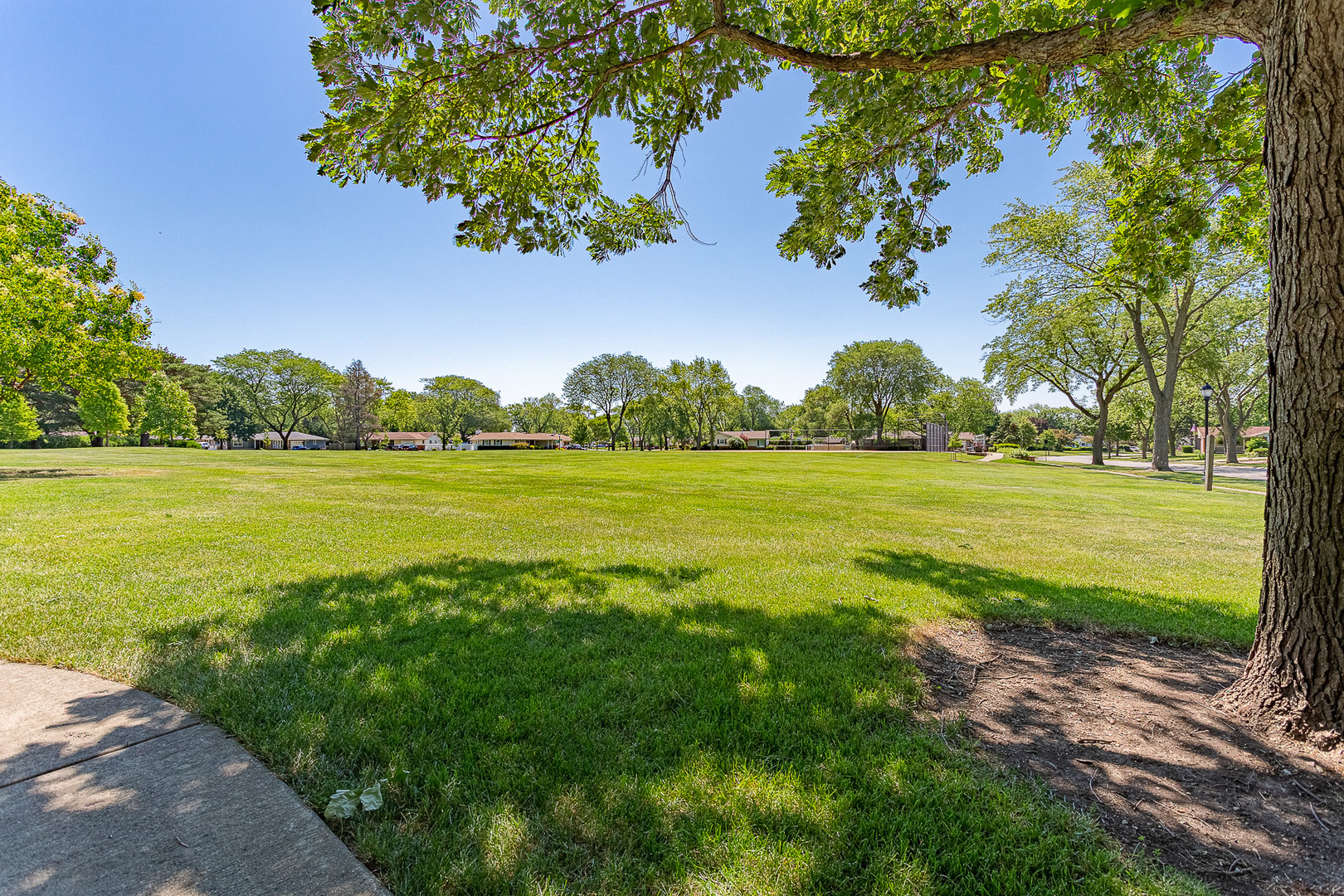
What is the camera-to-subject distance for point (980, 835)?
1.87 meters

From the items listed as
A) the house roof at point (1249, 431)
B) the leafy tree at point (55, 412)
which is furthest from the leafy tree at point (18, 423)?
the house roof at point (1249, 431)

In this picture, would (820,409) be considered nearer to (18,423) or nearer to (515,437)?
(515,437)

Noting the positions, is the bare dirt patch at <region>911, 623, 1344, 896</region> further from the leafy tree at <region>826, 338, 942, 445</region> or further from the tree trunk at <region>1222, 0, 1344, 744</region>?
the leafy tree at <region>826, 338, 942, 445</region>

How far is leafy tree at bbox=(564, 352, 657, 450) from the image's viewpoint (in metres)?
Answer: 71.6

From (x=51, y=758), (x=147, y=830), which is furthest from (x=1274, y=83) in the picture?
(x=51, y=758)

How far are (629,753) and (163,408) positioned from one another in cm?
7291

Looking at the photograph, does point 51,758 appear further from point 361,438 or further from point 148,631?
point 361,438

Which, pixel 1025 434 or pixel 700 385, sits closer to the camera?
pixel 700 385

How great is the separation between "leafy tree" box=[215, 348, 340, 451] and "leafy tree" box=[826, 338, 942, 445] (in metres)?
65.6

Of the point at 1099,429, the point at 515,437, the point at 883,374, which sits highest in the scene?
the point at 883,374

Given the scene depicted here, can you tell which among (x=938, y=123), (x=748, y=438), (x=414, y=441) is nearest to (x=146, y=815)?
(x=938, y=123)

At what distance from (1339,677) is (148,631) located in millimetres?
7392

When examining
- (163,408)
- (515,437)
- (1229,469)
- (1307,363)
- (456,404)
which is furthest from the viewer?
(515,437)

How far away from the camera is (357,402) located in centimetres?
6900
